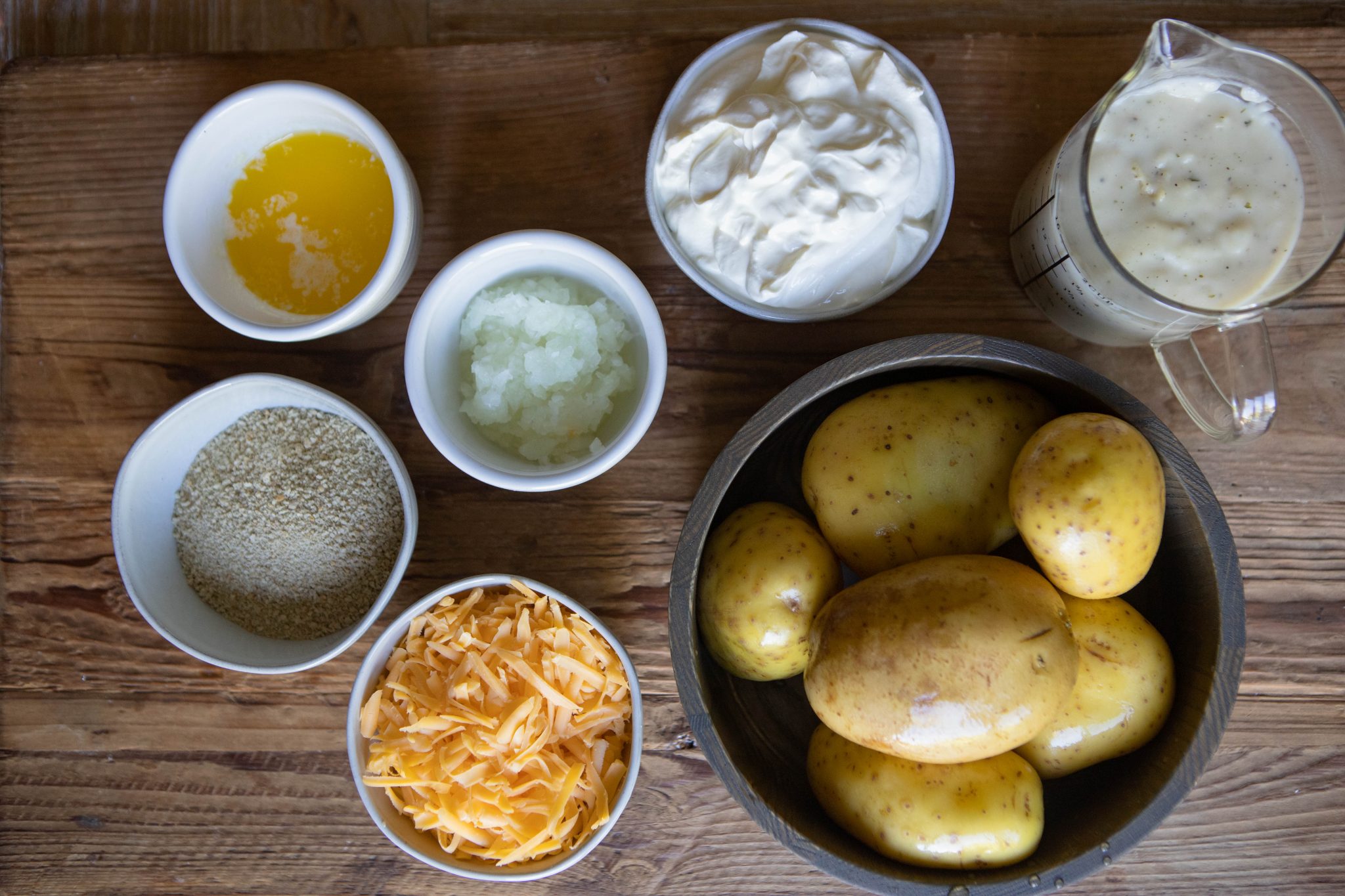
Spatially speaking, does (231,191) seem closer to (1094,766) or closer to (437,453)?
(437,453)

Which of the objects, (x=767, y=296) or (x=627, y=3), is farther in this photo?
(x=627, y=3)

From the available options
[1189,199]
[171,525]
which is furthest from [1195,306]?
[171,525]

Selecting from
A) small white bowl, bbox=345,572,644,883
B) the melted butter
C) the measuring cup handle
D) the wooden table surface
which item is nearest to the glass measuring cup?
the measuring cup handle

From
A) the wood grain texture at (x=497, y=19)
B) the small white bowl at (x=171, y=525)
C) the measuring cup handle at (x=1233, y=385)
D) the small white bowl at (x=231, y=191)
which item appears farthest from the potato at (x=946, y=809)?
the wood grain texture at (x=497, y=19)

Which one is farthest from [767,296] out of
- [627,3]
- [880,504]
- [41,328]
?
[41,328]

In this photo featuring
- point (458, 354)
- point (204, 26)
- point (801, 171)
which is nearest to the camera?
point (801, 171)

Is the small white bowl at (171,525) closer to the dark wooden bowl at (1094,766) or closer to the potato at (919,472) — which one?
the dark wooden bowl at (1094,766)

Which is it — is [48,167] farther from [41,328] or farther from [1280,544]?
[1280,544]
